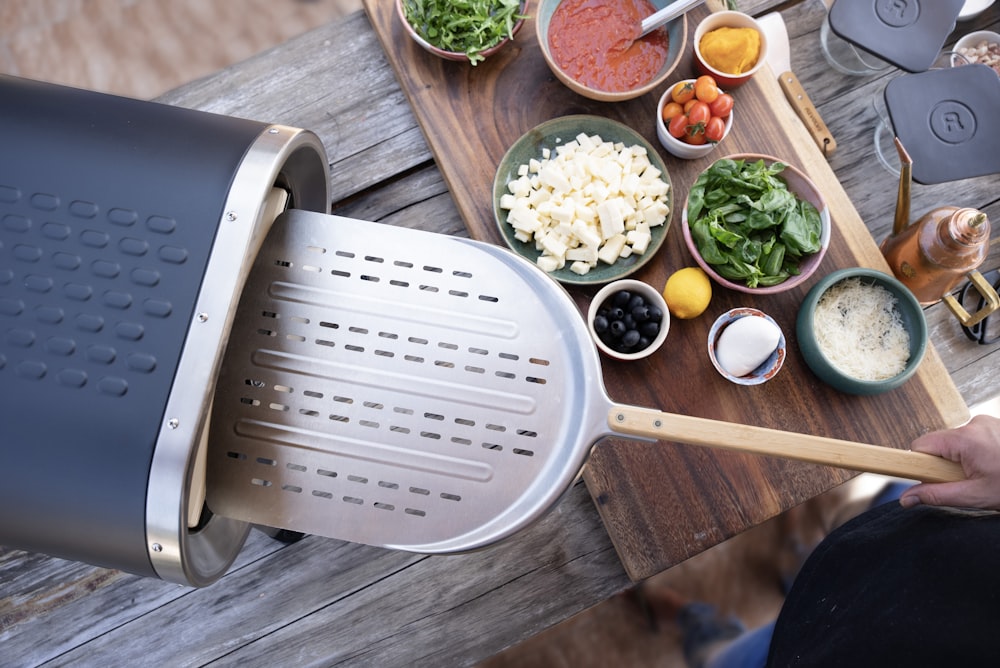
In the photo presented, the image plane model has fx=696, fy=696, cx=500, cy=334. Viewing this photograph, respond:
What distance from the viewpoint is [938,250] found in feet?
3.64

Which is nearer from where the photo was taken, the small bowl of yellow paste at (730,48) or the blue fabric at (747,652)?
the small bowl of yellow paste at (730,48)

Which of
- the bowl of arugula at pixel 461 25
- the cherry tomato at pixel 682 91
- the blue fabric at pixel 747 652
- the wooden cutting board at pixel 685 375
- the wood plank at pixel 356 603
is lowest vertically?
the blue fabric at pixel 747 652

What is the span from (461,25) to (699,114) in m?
0.44

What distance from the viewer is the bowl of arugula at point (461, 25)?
1.23m

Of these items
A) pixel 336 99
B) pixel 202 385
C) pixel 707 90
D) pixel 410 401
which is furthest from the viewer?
pixel 336 99

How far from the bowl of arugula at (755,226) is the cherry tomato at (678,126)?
0.09 m

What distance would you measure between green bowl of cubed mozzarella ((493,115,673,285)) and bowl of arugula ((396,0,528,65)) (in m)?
0.19

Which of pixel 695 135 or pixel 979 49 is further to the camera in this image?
pixel 979 49

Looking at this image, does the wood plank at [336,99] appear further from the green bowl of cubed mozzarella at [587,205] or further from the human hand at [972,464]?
the human hand at [972,464]

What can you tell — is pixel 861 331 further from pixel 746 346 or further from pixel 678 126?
pixel 678 126

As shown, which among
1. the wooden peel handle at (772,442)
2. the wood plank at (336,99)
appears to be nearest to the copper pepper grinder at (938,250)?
the wooden peel handle at (772,442)

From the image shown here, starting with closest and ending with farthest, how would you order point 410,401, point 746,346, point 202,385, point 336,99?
point 202,385
point 410,401
point 746,346
point 336,99

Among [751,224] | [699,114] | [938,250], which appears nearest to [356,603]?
[751,224]

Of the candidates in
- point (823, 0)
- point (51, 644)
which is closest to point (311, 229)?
point (51, 644)
